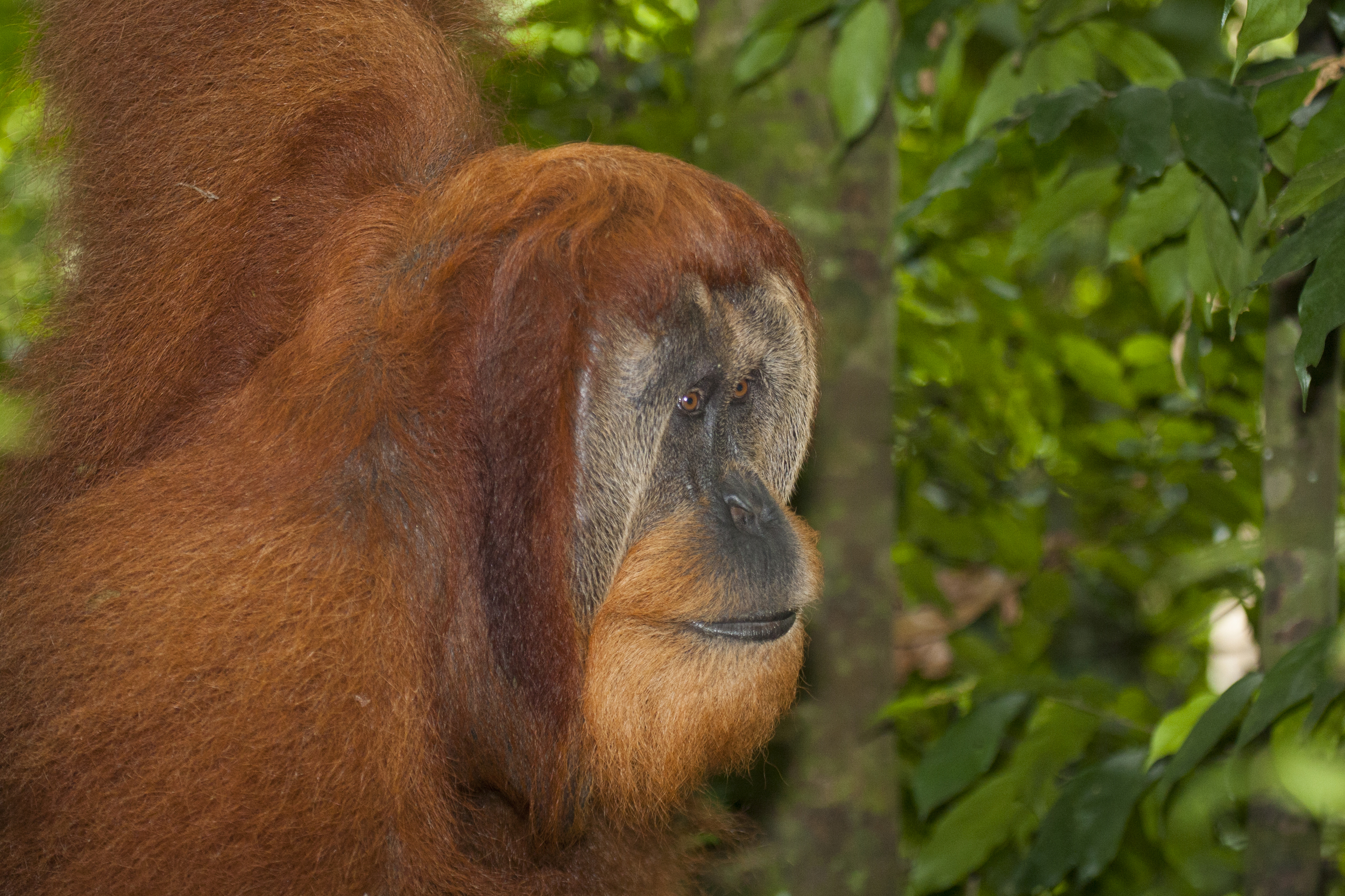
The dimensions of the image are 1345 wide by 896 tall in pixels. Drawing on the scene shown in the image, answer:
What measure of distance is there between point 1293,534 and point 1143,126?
2.14 ft

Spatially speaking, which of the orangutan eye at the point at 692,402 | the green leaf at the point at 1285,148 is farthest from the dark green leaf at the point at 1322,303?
the orangutan eye at the point at 692,402

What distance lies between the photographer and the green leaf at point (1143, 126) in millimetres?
1412

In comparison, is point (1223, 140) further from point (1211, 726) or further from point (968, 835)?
point (968, 835)

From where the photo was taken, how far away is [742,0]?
7.18ft

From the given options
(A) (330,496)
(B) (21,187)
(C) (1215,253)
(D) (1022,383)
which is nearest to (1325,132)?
(C) (1215,253)

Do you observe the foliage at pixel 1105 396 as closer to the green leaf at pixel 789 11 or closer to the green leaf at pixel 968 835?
the green leaf at pixel 968 835

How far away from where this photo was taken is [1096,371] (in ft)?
9.36

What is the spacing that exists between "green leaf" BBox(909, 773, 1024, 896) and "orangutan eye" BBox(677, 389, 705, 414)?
34.3 inches

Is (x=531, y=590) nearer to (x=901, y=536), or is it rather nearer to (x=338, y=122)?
(x=338, y=122)

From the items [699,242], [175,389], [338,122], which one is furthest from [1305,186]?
[175,389]

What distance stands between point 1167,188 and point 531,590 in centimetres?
109

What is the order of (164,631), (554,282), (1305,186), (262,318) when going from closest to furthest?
1. (1305,186)
2. (164,631)
3. (554,282)
4. (262,318)

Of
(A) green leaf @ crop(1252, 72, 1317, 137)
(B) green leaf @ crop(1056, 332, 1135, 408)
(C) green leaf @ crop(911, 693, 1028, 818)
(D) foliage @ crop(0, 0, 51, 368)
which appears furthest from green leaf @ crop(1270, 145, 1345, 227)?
(B) green leaf @ crop(1056, 332, 1135, 408)

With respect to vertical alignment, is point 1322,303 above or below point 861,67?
above
